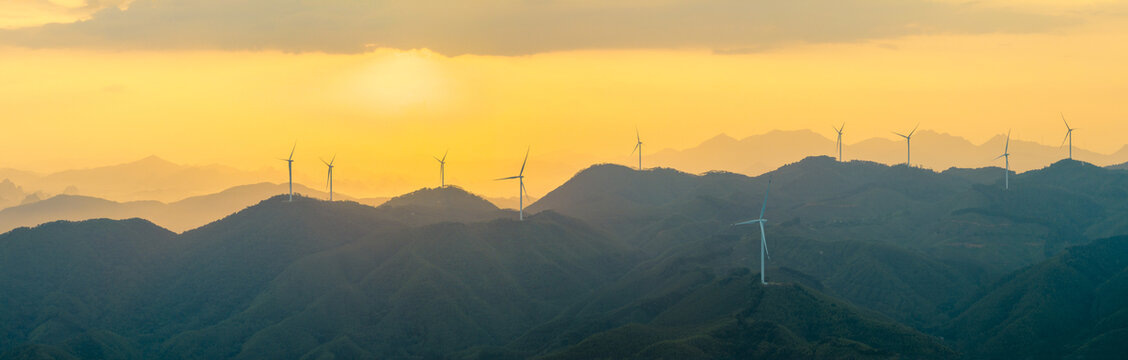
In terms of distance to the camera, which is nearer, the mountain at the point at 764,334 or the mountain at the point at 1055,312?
the mountain at the point at 764,334

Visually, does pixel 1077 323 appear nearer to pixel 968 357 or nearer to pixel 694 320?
pixel 968 357

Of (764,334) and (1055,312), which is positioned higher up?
(764,334)

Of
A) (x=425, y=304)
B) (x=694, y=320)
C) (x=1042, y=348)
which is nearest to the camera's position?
(x=694, y=320)

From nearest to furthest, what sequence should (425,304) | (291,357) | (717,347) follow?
(717,347) → (291,357) → (425,304)

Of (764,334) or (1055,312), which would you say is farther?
(1055,312)

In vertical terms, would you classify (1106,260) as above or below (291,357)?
above

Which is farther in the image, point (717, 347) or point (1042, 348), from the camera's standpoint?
point (1042, 348)

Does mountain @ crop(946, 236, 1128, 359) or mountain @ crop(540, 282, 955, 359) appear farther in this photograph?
mountain @ crop(946, 236, 1128, 359)

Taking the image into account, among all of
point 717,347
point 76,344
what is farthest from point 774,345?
point 76,344
